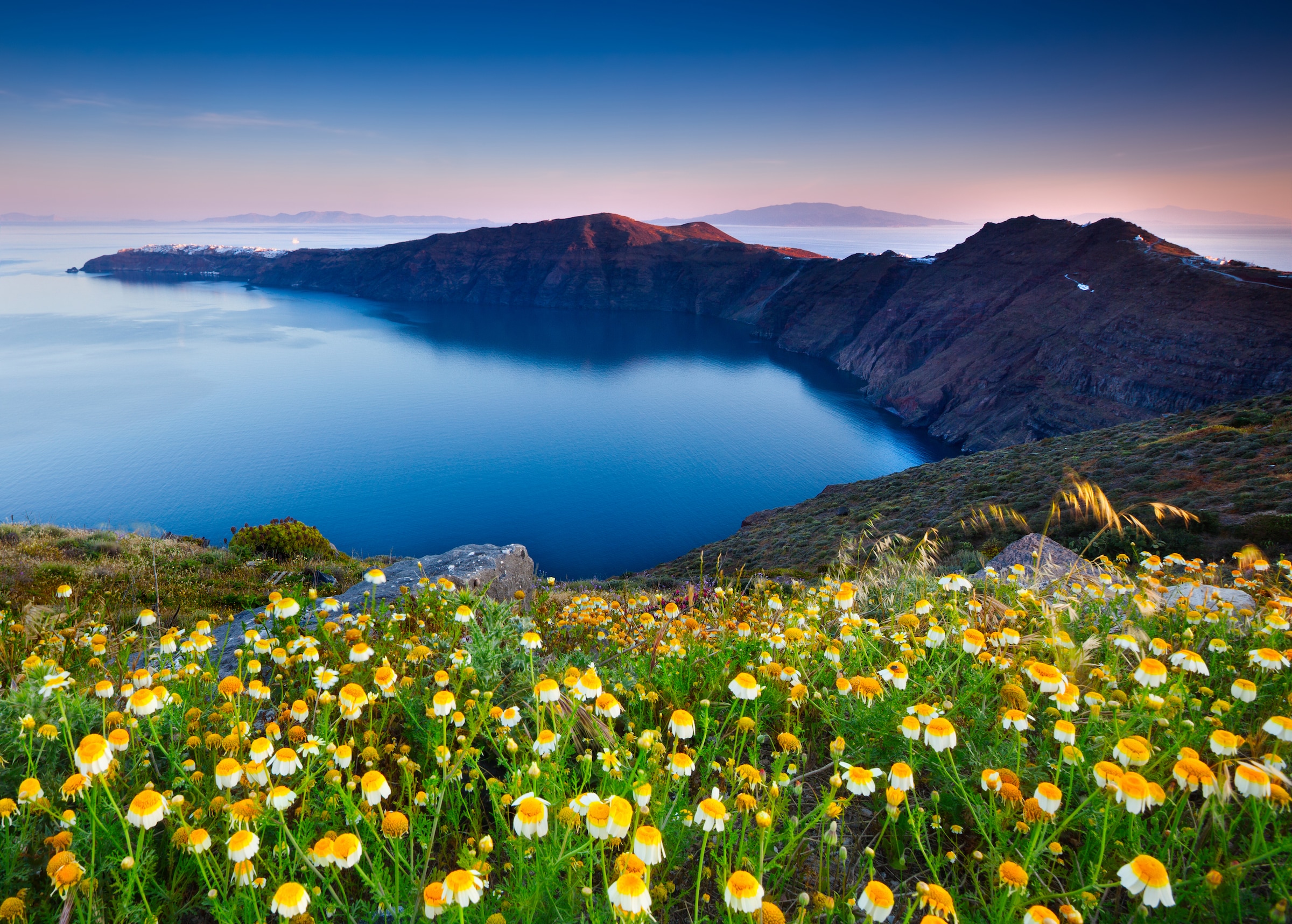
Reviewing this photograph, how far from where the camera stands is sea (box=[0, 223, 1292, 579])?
177ft

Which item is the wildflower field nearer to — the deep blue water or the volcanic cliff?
the deep blue water

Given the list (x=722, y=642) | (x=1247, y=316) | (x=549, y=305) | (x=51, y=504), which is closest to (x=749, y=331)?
(x=549, y=305)

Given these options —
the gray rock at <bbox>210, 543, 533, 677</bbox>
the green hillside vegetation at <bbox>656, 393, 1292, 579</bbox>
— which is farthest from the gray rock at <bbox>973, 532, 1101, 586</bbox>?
the gray rock at <bbox>210, 543, 533, 677</bbox>

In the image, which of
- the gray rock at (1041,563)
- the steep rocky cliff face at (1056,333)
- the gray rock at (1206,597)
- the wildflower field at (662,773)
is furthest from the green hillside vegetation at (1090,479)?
the steep rocky cliff face at (1056,333)

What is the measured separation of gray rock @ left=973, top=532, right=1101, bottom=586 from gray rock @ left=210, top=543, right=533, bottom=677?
580cm

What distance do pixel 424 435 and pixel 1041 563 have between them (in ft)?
260

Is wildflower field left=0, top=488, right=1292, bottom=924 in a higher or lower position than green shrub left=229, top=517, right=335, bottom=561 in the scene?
higher

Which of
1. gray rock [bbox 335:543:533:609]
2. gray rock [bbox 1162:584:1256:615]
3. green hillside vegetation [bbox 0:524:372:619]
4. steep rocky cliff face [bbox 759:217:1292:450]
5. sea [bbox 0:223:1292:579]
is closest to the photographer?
gray rock [bbox 1162:584:1256:615]

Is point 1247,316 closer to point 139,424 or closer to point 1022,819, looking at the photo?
point 1022,819

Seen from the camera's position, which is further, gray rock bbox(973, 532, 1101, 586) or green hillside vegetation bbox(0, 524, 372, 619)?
green hillside vegetation bbox(0, 524, 372, 619)

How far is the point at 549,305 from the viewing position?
190m

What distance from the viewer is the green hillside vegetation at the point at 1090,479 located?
16.3 m

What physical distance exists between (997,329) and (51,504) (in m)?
122

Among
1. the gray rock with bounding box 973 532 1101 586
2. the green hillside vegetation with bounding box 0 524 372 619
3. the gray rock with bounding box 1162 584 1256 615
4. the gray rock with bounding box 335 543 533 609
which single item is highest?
the gray rock with bounding box 1162 584 1256 615
